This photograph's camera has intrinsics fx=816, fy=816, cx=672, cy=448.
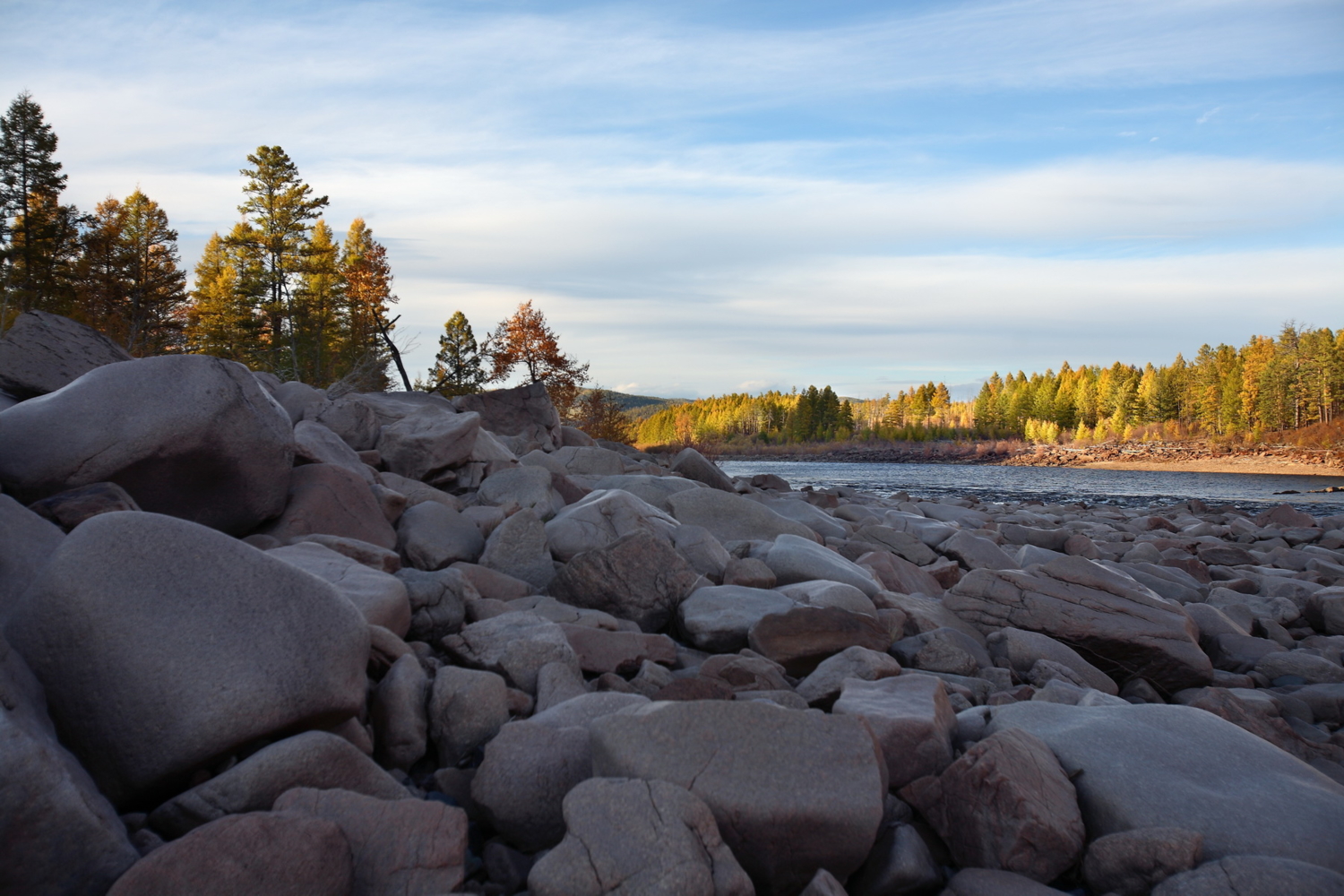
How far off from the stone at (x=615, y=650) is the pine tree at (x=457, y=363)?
79.3 ft

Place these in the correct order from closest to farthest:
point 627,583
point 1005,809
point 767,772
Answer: point 767,772
point 1005,809
point 627,583

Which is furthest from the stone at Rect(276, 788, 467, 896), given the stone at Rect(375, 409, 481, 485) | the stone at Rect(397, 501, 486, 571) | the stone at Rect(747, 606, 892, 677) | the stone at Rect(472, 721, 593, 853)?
the stone at Rect(375, 409, 481, 485)

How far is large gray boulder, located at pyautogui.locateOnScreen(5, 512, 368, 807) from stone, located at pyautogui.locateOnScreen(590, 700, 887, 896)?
113 centimetres

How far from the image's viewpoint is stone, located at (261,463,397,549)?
17.7ft

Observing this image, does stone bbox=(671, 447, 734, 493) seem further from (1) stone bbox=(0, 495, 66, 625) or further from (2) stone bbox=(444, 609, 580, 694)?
(1) stone bbox=(0, 495, 66, 625)

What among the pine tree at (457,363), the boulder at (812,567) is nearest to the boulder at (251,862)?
the boulder at (812,567)

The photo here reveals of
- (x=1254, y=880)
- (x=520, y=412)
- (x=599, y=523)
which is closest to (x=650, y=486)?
(x=599, y=523)

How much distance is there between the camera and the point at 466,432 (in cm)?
852

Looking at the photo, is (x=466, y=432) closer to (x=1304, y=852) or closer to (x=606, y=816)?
(x=606, y=816)

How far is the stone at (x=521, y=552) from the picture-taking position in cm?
573

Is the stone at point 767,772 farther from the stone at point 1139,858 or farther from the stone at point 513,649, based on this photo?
the stone at point 513,649

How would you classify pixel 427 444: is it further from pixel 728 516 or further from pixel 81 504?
pixel 81 504

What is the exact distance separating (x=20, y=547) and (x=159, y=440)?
4.51ft

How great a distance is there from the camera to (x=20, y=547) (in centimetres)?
325
